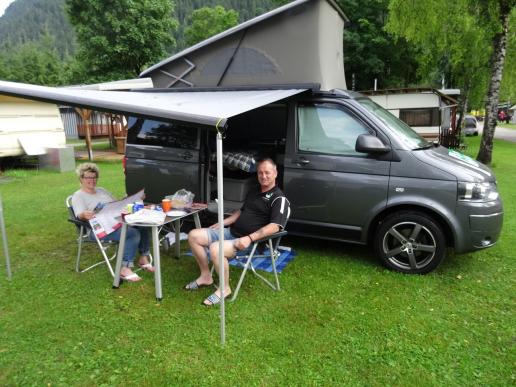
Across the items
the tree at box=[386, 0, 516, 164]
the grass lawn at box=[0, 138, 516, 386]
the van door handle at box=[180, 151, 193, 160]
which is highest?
the tree at box=[386, 0, 516, 164]

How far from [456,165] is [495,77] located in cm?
856

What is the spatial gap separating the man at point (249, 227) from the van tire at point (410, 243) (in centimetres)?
128

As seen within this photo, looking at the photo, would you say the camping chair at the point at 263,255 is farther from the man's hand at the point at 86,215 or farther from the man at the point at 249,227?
the man's hand at the point at 86,215

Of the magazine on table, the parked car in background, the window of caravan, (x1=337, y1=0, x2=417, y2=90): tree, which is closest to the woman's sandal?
the magazine on table

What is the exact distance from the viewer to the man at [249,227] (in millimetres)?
3521

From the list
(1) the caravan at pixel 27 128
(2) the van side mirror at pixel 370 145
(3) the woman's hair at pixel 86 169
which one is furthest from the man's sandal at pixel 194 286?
(1) the caravan at pixel 27 128

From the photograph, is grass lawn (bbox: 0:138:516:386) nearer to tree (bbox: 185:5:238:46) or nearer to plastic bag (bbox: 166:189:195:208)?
plastic bag (bbox: 166:189:195:208)

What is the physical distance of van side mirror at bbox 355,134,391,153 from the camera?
3979mm

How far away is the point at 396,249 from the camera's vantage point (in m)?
4.17

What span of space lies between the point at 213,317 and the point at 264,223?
0.98 m

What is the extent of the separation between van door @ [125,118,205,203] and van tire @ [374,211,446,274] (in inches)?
90.6

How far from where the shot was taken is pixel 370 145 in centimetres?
398

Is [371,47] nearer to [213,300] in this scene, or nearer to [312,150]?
[312,150]

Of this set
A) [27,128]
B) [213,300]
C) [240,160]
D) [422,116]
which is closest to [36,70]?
[27,128]
